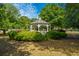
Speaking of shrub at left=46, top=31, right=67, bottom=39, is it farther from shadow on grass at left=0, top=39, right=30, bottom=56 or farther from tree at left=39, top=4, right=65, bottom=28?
shadow on grass at left=0, top=39, right=30, bottom=56

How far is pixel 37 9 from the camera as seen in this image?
241 inches

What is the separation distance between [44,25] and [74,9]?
24.4 inches

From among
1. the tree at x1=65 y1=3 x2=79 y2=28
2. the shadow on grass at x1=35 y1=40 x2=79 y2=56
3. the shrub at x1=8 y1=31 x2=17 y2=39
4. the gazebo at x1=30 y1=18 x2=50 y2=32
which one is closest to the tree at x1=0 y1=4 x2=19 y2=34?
the shrub at x1=8 y1=31 x2=17 y2=39

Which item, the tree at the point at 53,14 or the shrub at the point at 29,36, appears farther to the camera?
the shrub at the point at 29,36

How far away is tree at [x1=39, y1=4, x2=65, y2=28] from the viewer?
6.06 m

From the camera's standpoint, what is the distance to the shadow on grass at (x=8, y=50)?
605 cm

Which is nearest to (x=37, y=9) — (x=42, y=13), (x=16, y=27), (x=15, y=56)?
(x=42, y=13)

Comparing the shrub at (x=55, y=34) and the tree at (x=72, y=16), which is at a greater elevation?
the tree at (x=72, y=16)

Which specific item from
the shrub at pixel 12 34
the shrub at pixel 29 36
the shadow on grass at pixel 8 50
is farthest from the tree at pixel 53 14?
the shadow on grass at pixel 8 50

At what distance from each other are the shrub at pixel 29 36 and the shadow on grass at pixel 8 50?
221 millimetres

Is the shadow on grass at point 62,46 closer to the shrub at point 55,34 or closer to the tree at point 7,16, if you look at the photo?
the shrub at point 55,34

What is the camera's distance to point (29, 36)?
248 inches

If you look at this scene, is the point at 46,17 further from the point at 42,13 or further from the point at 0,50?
the point at 0,50

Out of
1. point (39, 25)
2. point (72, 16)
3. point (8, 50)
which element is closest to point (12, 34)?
point (8, 50)
